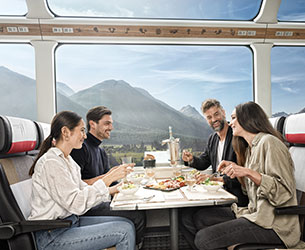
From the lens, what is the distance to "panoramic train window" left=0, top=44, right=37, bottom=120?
9.97 feet

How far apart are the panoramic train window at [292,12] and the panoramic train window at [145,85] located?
2.02 feet

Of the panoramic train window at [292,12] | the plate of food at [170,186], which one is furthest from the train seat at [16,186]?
the panoramic train window at [292,12]

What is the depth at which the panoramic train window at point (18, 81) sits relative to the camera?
304 cm

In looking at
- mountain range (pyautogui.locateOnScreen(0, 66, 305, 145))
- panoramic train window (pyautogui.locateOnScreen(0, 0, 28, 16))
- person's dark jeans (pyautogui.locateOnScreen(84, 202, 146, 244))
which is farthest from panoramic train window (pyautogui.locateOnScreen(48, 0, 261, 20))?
Result: person's dark jeans (pyautogui.locateOnScreen(84, 202, 146, 244))

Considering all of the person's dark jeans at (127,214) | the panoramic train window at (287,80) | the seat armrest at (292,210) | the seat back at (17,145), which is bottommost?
the person's dark jeans at (127,214)

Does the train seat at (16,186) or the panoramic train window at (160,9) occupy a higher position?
the panoramic train window at (160,9)

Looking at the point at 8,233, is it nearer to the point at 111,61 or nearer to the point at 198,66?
the point at 111,61

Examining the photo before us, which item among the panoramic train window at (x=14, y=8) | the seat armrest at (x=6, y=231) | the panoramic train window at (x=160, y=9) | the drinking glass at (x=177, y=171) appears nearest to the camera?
the seat armrest at (x=6, y=231)

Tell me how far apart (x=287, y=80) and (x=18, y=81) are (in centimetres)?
381

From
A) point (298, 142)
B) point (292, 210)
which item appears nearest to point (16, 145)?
point (292, 210)

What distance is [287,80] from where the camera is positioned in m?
3.61

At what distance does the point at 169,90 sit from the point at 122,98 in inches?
25.3

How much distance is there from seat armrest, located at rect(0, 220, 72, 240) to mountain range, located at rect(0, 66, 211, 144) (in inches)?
72.9

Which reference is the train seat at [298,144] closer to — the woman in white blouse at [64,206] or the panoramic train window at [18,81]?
the woman in white blouse at [64,206]
